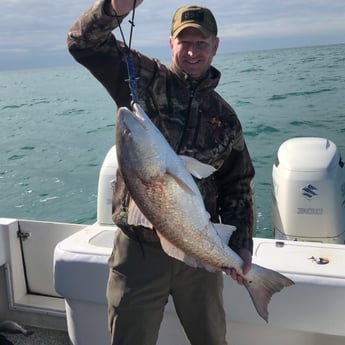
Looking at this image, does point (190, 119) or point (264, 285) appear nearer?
point (264, 285)

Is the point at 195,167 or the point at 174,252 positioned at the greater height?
the point at 195,167

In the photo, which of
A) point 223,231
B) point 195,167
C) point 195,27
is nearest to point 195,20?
point 195,27

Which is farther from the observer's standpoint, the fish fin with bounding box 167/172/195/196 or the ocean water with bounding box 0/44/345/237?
the ocean water with bounding box 0/44/345/237

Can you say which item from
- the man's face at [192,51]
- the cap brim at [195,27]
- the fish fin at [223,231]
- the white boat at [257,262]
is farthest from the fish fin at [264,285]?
the cap brim at [195,27]

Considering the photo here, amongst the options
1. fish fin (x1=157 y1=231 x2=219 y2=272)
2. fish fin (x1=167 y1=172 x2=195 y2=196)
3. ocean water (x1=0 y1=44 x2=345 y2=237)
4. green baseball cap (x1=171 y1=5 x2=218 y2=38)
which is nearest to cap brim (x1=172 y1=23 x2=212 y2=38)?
green baseball cap (x1=171 y1=5 x2=218 y2=38)

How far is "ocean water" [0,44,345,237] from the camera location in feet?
28.5

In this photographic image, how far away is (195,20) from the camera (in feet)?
7.43

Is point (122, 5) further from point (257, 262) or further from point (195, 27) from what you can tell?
point (257, 262)

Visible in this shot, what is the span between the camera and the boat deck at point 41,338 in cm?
407

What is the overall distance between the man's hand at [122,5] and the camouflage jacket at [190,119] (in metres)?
0.17

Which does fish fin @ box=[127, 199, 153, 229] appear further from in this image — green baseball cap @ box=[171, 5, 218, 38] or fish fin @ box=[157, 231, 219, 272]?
green baseball cap @ box=[171, 5, 218, 38]

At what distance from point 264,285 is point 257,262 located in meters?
0.84

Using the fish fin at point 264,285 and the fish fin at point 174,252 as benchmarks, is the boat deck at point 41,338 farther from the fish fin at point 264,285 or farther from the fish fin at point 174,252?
the fish fin at point 174,252

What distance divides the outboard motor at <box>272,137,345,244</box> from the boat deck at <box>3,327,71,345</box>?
2.01 metres
